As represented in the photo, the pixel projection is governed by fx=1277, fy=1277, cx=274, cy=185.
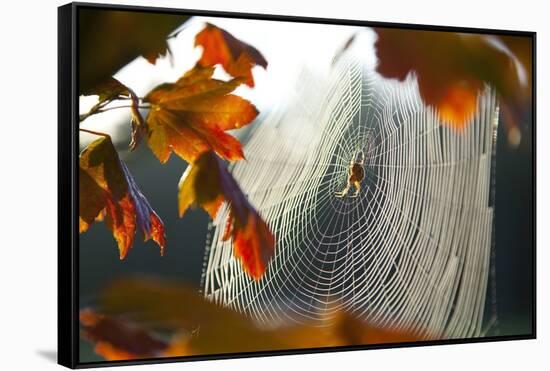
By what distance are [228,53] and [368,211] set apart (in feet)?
3.72

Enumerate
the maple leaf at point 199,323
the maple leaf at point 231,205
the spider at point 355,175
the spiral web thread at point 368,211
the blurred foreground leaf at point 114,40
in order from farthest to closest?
1. the spider at point 355,175
2. the spiral web thread at point 368,211
3. the maple leaf at point 231,205
4. the maple leaf at point 199,323
5. the blurred foreground leaf at point 114,40

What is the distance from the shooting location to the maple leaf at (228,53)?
6156 mm

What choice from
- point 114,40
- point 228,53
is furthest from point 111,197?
point 228,53

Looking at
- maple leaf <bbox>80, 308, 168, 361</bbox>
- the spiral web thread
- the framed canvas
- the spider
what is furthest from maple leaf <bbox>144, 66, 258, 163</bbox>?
maple leaf <bbox>80, 308, 168, 361</bbox>

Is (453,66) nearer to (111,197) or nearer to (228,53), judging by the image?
(228,53)

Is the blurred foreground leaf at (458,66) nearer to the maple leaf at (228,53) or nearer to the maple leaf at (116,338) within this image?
the maple leaf at (228,53)

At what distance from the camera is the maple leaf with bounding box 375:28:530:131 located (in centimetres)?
669

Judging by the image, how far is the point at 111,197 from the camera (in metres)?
5.97

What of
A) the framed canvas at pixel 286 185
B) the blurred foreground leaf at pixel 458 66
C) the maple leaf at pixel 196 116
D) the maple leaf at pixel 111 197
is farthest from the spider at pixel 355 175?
the maple leaf at pixel 111 197

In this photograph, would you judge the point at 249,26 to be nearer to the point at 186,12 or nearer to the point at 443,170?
the point at 186,12

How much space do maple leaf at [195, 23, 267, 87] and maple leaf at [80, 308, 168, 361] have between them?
51.2 inches


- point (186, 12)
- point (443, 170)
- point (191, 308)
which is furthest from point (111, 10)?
point (443, 170)

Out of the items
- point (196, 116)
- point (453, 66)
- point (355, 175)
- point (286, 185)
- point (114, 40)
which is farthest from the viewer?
point (453, 66)

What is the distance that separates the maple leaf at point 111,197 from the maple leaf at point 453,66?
151 cm
